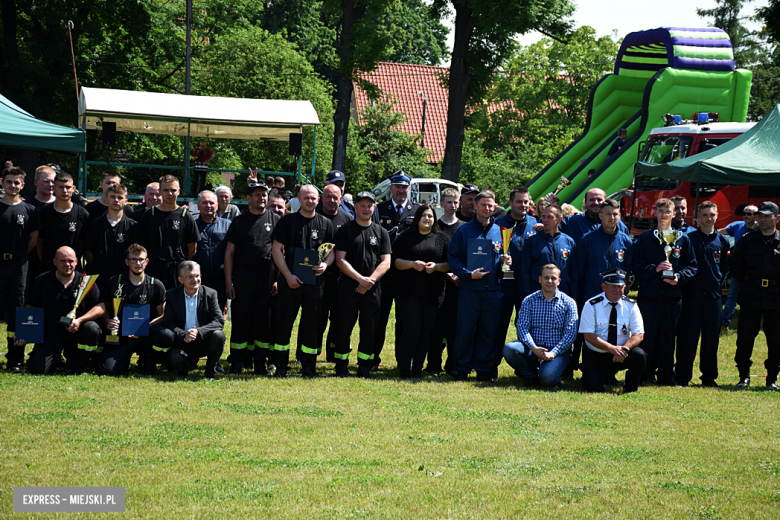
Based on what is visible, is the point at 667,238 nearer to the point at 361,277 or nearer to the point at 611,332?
the point at 611,332

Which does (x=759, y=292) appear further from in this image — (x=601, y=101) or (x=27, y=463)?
(x=601, y=101)

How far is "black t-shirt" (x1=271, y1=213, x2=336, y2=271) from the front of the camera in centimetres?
841

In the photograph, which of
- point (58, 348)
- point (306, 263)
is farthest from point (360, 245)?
point (58, 348)

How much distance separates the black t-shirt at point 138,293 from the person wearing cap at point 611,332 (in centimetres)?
454

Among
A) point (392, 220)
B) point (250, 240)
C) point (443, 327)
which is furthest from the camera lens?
point (392, 220)

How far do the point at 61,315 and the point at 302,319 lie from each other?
251 centimetres

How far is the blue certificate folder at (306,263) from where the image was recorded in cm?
832

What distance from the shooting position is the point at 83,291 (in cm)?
824

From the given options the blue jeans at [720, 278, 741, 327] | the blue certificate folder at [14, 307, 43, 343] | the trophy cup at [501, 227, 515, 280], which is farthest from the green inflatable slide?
the blue certificate folder at [14, 307, 43, 343]

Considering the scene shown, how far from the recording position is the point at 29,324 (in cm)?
805

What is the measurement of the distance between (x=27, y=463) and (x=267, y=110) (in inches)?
515

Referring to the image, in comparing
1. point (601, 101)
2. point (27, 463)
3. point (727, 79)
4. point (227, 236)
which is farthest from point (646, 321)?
point (601, 101)

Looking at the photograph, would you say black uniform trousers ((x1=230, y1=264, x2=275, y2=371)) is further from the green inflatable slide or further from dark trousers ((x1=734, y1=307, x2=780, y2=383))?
the green inflatable slide

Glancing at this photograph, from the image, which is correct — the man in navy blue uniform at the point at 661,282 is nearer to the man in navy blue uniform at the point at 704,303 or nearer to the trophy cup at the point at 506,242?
the man in navy blue uniform at the point at 704,303
